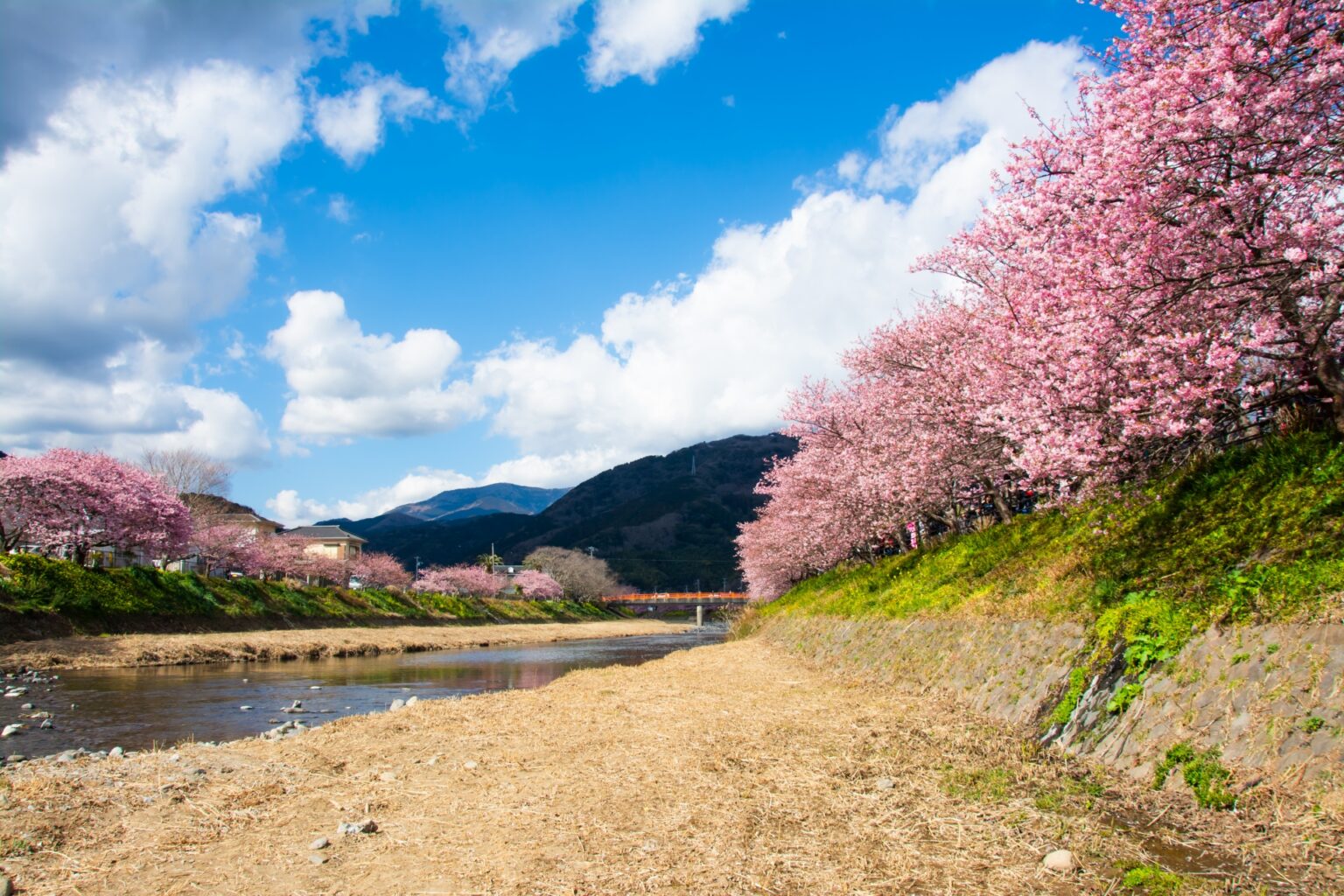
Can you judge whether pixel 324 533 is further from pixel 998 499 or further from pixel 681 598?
pixel 998 499

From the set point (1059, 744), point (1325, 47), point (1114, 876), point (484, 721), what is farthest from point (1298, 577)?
point (484, 721)

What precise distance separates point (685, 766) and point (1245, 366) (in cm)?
839

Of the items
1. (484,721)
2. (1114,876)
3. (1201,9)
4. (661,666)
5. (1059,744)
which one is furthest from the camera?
(661,666)

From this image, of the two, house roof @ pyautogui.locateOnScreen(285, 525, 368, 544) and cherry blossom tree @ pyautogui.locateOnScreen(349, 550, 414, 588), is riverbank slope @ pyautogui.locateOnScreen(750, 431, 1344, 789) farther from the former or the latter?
house roof @ pyautogui.locateOnScreen(285, 525, 368, 544)

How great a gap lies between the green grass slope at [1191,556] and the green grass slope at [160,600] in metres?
36.5

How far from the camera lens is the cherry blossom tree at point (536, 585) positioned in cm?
11462

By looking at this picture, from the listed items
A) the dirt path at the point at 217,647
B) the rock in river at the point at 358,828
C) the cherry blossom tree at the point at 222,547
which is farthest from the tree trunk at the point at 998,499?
the cherry blossom tree at the point at 222,547

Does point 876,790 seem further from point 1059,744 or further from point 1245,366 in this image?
point 1245,366

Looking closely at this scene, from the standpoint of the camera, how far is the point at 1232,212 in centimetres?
759

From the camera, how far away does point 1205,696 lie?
20.9 ft

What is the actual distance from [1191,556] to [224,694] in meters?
23.7

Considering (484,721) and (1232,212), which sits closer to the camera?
(1232,212)

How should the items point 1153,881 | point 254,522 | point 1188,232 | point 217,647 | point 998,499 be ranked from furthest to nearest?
point 254,522 < point 217,647 < point 998,499 < point 1188,232 < point 1153,881

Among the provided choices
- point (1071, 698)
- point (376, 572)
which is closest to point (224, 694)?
point (1071, 698)
